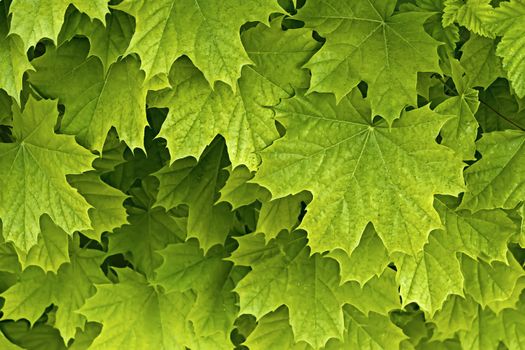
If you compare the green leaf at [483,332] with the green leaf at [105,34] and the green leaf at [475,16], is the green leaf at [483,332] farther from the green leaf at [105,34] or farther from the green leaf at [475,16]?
the green leaf at [105,34]

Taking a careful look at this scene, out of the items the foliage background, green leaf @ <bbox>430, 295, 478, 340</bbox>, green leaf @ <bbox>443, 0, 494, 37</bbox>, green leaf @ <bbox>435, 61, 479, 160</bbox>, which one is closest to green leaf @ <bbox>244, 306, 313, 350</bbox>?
the foliage background

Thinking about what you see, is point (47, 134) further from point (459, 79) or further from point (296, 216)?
point (459, 79)

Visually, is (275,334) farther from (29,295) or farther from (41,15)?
(41,15)

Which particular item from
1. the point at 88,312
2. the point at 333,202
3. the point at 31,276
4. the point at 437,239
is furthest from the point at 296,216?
the point at 31,276

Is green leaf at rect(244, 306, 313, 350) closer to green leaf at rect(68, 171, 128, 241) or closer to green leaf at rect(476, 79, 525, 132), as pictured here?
green leaf at rect(68, 171, 128, 241)

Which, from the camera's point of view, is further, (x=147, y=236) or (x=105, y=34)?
(x=147, y=236)

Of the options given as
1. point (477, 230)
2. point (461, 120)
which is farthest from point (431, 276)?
point (461, 120)

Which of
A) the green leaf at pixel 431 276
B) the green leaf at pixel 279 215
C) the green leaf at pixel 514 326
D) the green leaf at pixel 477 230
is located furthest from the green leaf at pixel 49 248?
the green leaf at pixel 514 326
